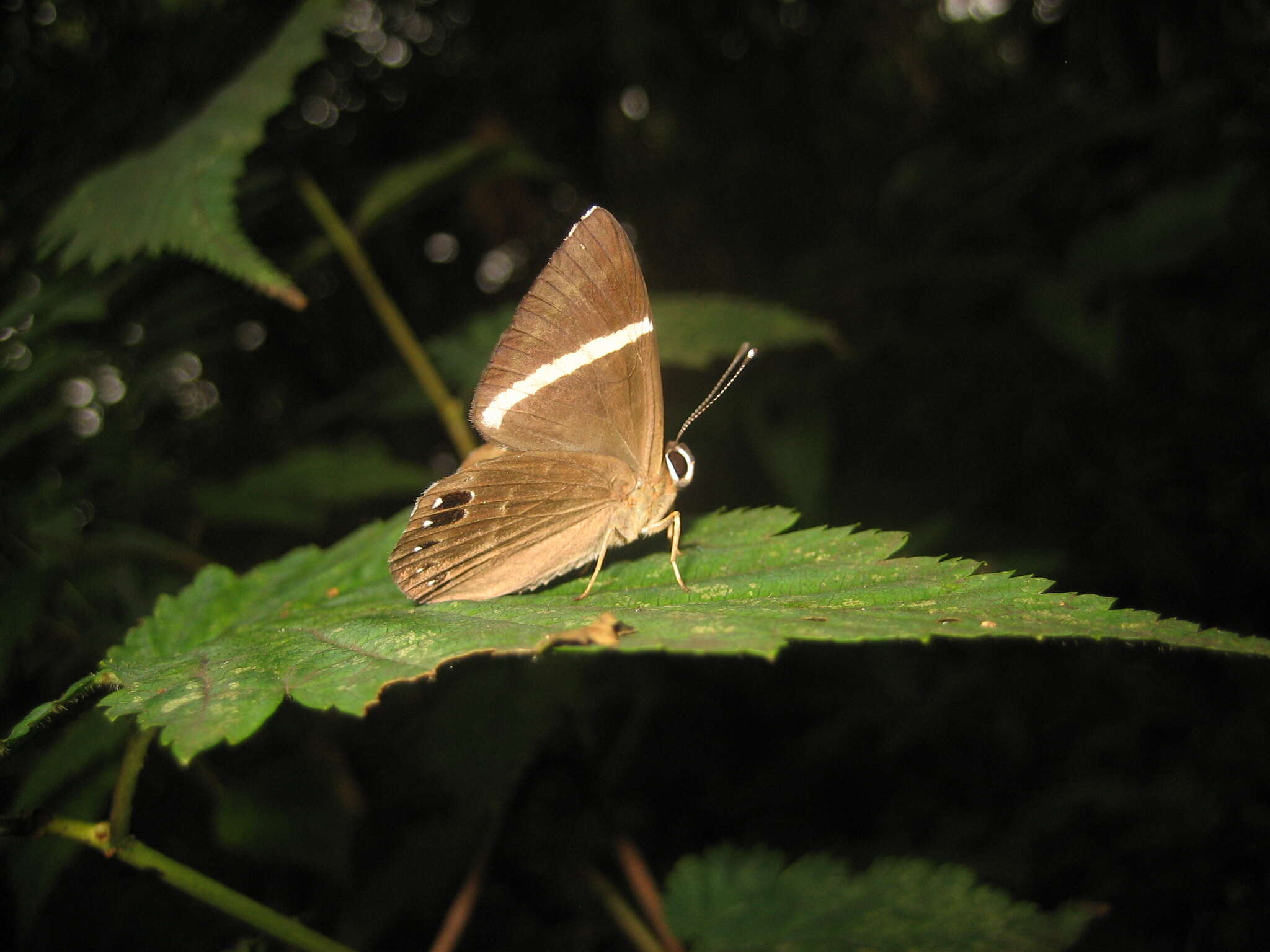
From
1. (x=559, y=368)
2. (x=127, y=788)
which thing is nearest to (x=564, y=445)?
(x=559, y=368)

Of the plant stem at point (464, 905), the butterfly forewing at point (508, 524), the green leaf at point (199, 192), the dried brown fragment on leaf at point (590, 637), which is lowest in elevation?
the plant stem at point (464, 905)

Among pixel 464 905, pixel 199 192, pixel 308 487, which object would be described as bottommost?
pixel 464 905

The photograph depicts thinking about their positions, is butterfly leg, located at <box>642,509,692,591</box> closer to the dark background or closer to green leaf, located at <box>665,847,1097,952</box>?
the dark background

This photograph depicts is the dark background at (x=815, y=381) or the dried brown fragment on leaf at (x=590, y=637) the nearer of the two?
the dried brown fragment on leaf at (x=590, y=637)

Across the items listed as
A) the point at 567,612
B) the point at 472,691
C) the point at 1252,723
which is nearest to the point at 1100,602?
the point at 567,612

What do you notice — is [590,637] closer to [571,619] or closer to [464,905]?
[571,619]

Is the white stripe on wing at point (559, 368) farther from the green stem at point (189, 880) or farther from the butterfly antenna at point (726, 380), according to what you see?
the green stem at point (189, 880)

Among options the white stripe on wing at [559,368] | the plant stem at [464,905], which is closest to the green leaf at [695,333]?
the white stripe on wing at [559,368]
